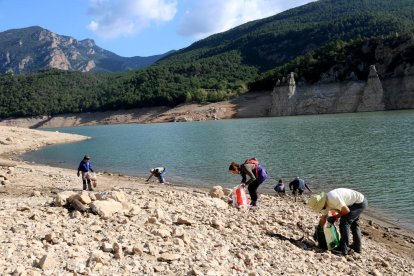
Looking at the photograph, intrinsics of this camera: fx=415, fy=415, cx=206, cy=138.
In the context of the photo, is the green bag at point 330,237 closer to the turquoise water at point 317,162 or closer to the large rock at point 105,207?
the turquoise water at point 317,162

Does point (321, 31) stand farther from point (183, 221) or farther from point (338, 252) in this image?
point (183, 221)

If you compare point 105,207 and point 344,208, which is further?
point 105,207

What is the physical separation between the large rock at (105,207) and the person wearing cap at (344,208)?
15.7 ft

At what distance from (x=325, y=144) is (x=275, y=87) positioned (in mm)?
66385

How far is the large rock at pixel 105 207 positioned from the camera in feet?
33.0

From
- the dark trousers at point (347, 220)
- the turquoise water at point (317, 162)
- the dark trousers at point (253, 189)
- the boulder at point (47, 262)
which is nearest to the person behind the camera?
the boulder at point (47, 262)

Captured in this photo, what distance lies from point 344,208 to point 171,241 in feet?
13.0

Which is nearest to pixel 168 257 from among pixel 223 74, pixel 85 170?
pixel 85 170

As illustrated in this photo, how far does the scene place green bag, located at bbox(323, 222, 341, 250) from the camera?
32.1 feet

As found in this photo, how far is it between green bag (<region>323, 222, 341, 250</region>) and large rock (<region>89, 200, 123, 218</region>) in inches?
201

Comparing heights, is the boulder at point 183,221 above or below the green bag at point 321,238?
above

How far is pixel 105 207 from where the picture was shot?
10.3 meters

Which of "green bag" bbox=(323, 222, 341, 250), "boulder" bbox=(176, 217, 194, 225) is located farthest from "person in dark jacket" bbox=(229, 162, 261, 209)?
"green bag" bbox=(323, 222, 341, 250)

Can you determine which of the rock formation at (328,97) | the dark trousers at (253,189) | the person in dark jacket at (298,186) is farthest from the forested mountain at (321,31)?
the dark trousers at (253,189)
